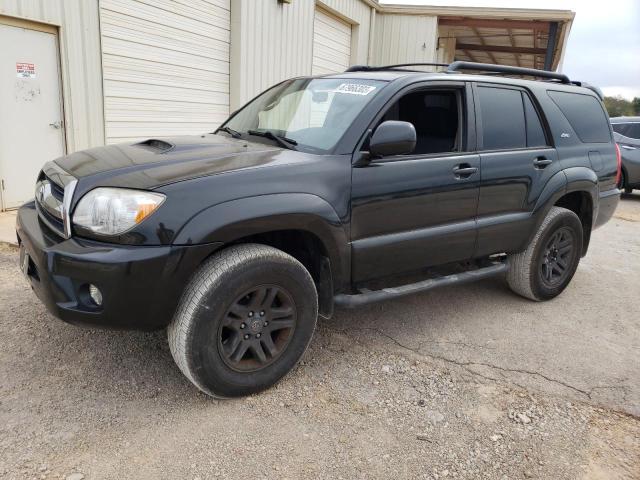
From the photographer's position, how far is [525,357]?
3.52 meters

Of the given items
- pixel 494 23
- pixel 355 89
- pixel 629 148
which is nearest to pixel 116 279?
pixel 355 89

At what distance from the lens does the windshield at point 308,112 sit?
3227 millimetres

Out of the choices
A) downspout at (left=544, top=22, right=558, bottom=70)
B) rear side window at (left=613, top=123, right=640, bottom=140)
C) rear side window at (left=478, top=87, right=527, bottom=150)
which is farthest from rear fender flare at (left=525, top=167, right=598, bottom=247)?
downspout at (left=544, top=22, right=558, bottom=70)

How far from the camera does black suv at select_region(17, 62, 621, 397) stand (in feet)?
8.14

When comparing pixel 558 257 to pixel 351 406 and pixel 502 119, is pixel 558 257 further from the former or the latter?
pixel 351 406

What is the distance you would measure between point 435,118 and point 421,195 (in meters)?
0.74

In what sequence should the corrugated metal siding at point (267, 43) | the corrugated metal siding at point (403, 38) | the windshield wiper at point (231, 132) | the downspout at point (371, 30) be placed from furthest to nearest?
the corrugated metal siding at point (403, 38)
the downspout at point (371, 30)
the corrugated metal siding at point (267, 43)
the windshield wiper at point (231, 132)

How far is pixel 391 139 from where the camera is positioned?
9.89 feet

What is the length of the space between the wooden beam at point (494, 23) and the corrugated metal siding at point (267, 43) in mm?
4630

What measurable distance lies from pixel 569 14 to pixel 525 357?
1303 cm

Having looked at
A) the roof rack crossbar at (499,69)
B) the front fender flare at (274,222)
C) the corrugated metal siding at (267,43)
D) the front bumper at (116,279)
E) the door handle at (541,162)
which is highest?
the corrugated metal siding at (267,43)

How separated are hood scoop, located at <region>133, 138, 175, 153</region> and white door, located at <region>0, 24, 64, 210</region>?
3.88m

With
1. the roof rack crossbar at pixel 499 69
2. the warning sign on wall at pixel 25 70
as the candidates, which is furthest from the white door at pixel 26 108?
the roof rack crossbar at pixel 499 69

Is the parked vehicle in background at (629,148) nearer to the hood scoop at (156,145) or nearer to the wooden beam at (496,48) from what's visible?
the wooden beam at (496,48)
